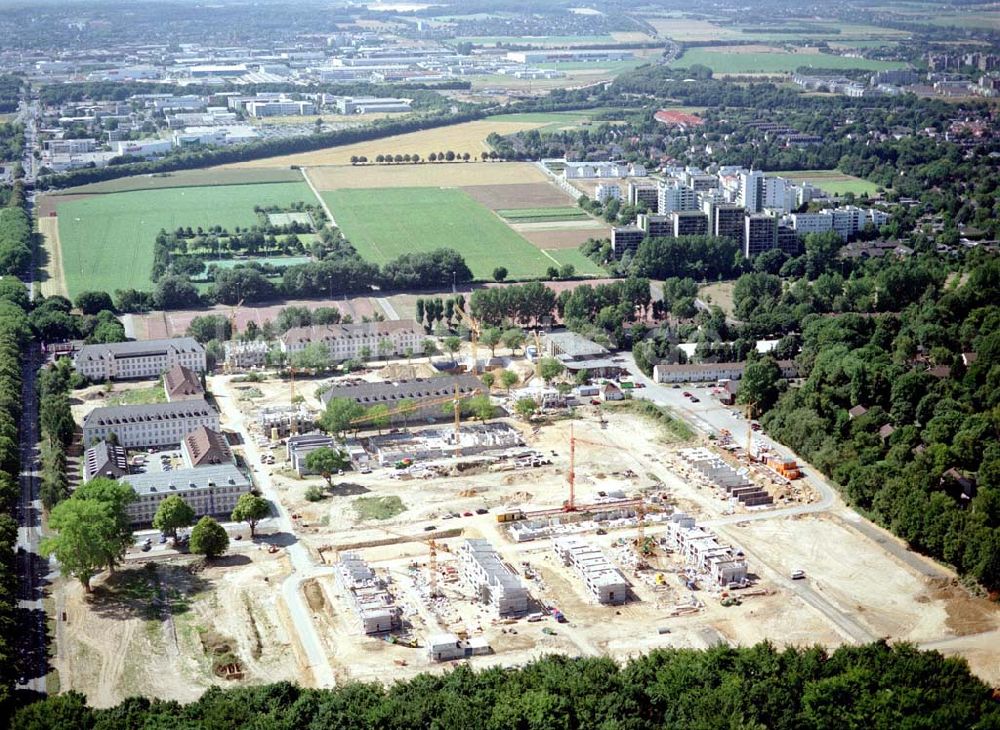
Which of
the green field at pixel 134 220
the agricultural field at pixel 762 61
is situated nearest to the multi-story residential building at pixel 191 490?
the green field at pixel 134 220

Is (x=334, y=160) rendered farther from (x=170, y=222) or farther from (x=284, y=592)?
(x=284, y=592)

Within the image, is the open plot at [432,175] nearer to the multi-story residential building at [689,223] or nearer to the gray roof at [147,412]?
the multi-story residential building at [689,223]

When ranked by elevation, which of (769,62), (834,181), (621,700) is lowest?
(621,700)

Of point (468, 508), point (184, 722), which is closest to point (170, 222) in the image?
point (468, 508)

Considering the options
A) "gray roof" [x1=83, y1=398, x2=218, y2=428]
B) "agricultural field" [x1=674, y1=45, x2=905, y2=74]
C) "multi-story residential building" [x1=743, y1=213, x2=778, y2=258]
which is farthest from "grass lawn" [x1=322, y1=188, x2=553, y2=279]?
"agricultural field" [x1=674, y1=45, x2=905, y2=74]

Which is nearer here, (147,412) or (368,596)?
(368,596)

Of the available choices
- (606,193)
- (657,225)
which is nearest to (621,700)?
(657,225)

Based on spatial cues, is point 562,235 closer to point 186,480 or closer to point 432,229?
point 432,229
